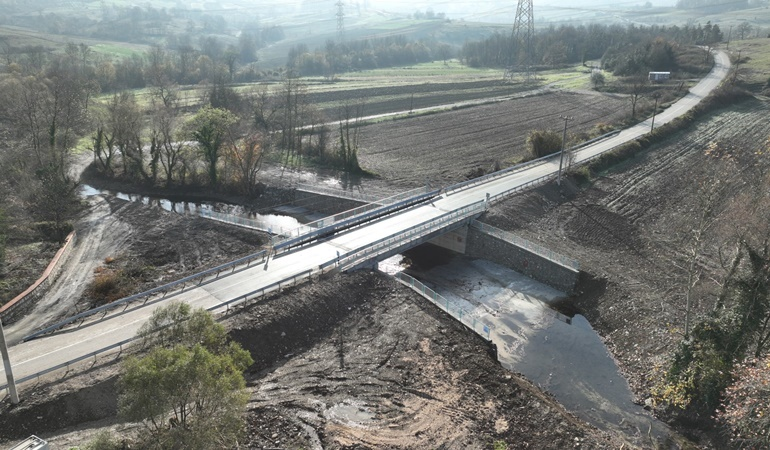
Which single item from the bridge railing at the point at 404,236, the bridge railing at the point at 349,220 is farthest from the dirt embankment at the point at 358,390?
the bridge railing at the point at 349,220

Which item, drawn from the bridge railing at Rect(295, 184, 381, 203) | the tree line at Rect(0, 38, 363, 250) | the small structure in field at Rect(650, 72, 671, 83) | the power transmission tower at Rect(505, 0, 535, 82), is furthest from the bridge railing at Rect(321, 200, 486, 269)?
the power transmission tower at Rect(505, 0, 535, 82)

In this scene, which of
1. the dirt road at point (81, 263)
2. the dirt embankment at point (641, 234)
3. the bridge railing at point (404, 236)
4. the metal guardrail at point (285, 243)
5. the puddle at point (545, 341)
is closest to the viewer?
the puddle at point (545, 341)

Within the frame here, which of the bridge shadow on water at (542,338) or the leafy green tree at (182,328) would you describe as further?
the bridge shadow on water at (542,338)

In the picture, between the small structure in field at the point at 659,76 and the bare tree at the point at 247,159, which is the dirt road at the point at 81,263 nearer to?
the bare tree at the point at 247,159

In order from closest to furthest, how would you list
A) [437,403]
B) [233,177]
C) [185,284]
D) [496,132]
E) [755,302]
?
[755,302], [437,403], [185,284], [233,177], [496,132]

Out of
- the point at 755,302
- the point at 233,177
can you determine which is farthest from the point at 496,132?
the point at 755,302

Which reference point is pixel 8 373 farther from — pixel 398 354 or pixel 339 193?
pixel 339 193

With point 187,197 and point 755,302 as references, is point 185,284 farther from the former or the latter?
point 755,302

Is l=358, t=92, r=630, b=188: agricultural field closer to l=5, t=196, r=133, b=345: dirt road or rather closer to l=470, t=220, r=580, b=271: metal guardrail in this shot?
l=470, t=220, r=580, b=271: metal guardrail
